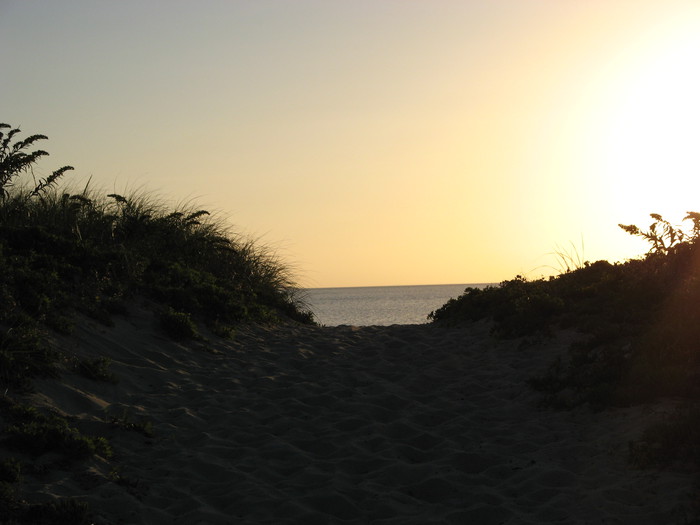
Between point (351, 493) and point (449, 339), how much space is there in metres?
6.76

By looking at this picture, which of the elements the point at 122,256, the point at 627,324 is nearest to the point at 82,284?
the point at 122,256

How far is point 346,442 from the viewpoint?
21.3ft

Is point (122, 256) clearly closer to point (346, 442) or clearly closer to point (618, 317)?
point (346, 442)

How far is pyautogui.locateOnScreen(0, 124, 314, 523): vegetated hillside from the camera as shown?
5629mm

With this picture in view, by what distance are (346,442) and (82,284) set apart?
5454mm

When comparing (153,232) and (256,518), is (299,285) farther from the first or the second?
(256,518)

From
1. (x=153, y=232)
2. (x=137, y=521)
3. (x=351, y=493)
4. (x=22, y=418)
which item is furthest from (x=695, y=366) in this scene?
(x=153, y=232)

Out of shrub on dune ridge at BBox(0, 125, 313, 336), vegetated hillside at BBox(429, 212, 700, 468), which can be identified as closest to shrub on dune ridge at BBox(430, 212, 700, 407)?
vegetated hillside at BBox(429, 212, 700, 468)

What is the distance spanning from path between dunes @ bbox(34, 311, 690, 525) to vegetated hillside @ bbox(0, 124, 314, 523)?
318 mm

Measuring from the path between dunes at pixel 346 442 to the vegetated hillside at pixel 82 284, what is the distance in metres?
0.32

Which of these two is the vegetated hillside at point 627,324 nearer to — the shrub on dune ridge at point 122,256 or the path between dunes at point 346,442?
the path between dunes at point 346,442

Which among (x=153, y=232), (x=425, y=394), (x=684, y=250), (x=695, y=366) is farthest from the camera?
(x=153, y=232)

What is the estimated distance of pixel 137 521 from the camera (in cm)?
477

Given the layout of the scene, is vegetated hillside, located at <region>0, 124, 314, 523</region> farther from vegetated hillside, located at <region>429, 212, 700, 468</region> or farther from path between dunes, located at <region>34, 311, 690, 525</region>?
vegetated hillside, located at <region>429, 212, 700, 468</region>
